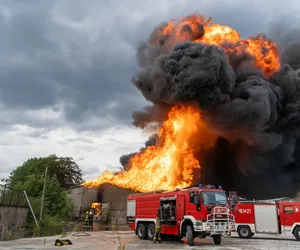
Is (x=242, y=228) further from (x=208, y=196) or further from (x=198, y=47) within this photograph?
(x=198, y=47)

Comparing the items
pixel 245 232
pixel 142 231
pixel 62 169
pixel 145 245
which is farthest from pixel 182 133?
pixel 62 169

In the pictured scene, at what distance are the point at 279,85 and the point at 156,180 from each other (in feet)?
58.8

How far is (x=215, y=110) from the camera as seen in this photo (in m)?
30.9

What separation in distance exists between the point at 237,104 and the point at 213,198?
661 inches

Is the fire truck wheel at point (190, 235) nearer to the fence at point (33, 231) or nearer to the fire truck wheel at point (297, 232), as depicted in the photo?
the fire truck wheel at point (297, 232)

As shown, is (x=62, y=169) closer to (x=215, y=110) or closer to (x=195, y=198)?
(x=215, y=110)

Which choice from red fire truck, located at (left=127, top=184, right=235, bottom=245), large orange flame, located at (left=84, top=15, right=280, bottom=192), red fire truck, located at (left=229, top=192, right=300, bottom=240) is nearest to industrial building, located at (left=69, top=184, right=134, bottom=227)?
large orange flame, located at (left=84, top=15, right=280, bottom=192)

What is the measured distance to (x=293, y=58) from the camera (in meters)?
39.3

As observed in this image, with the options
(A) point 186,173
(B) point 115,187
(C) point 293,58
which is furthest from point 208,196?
(C) point 293,58

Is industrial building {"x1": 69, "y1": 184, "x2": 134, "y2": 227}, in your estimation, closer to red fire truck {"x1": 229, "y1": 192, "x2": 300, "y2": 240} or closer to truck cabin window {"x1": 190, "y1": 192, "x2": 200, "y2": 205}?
red fire truck {"x1": 229, "y1": 192, "x2": 300, "y2": 240}

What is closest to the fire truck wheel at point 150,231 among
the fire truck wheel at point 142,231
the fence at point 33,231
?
the fire truck wheel at point 142,231

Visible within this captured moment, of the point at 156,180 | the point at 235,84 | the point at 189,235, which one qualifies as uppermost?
the point at 235,84

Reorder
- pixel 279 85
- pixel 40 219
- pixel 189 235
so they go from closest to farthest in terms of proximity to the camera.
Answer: pixel 189 235 < pixel 40 219 < pixel 279 85

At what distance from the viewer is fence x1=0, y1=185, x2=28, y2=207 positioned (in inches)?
849
